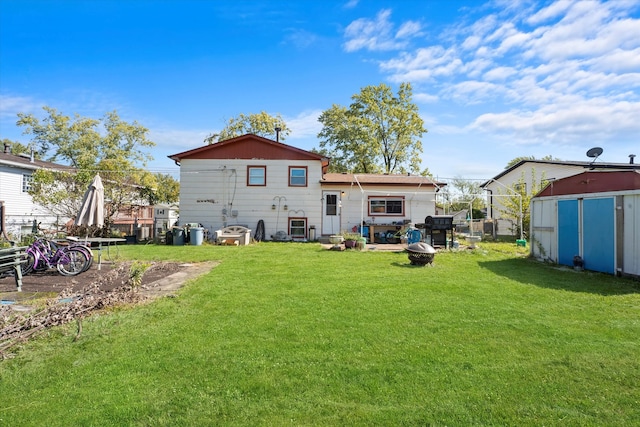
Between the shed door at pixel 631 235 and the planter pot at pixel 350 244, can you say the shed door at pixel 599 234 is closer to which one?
the shed door at pixel 631 235

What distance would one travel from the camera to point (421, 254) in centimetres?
903

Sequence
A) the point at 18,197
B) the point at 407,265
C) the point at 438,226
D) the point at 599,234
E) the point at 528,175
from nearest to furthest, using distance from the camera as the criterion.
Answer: the point at 599,234 → the point at 407,265 → the point at 438,226 → the point at 18,197 → the point at 528,175

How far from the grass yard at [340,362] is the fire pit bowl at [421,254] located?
9.31 ft

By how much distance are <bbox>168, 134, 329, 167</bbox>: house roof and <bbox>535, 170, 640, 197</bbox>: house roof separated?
10632mm

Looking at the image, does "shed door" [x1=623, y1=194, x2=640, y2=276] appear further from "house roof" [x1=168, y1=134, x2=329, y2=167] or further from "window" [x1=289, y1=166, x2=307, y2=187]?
"window" [x1=289, y1=166, x2=307, y2=187]

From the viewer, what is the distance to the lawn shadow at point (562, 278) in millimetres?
6730

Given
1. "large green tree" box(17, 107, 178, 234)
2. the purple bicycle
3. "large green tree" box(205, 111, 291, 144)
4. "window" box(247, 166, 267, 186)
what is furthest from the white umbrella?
"large green tree" box(205, 111, 291, 144)

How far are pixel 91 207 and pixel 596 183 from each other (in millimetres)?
13706

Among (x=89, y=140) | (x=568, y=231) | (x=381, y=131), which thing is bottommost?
(x=568, y=231)

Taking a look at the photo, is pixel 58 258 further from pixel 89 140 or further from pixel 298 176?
pixel 89 140

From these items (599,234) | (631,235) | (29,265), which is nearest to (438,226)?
(599,234)

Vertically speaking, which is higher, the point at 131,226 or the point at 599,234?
the point at 599,234

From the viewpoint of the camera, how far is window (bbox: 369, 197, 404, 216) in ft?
60.0

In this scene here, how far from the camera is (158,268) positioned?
9039 mm
